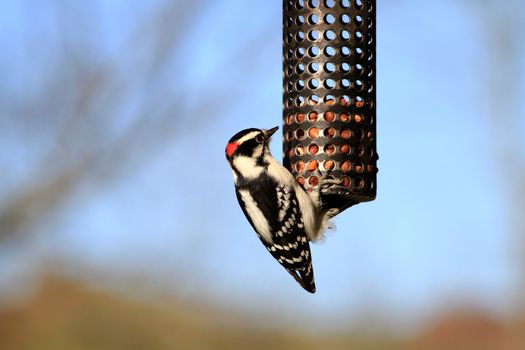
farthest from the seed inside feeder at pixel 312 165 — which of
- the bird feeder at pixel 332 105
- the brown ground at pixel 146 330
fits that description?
the brown ground at pixel 146 330

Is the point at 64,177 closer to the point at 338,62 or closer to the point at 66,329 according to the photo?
the point at 338,62

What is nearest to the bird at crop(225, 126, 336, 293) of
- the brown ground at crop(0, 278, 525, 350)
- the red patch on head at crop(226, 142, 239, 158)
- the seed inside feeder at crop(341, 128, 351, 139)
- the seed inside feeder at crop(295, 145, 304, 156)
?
the red patch on head at crop(226, 142, 239, 158)

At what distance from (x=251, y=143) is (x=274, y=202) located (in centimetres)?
32

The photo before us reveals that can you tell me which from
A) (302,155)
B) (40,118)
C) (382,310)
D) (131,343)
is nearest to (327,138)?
(302,155)

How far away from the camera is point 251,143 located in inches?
229

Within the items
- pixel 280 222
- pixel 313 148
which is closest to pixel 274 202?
pixel 280 222

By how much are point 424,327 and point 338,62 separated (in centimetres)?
672

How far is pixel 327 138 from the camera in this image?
580 centimetres

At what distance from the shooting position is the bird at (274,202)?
5.79 meters

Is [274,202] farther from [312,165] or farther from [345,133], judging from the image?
[345,133]

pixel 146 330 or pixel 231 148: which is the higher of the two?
pixel 231 148

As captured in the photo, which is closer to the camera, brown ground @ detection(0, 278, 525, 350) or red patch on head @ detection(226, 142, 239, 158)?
red patch on head @ detection(226, 142, 239, 158)

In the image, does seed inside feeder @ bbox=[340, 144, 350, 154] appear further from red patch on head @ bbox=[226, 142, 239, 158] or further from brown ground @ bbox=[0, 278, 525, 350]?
brown ground @ bbox=[0, 278, 525, 350]

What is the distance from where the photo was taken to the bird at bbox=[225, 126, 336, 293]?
19.0ft
